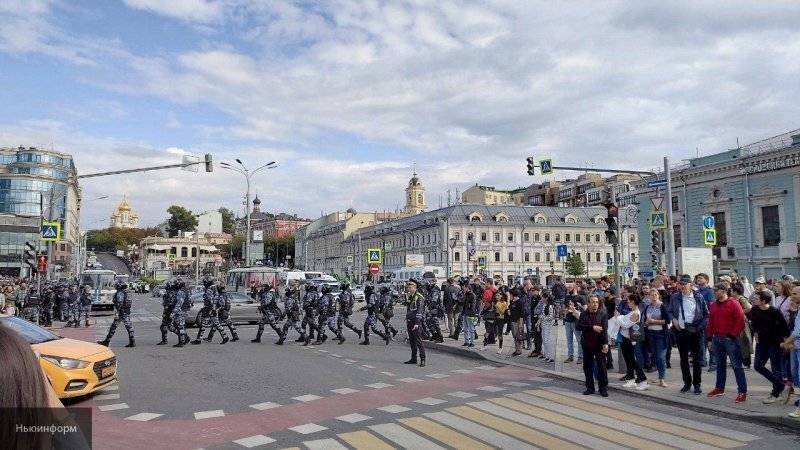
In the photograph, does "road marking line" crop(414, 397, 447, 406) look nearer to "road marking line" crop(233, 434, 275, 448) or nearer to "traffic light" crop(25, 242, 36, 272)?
"road marking line" crop(233, 434, 275, 448)

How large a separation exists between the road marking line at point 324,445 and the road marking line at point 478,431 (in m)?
1.73

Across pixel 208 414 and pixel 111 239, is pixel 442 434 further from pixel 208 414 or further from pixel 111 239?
pixel 111 239

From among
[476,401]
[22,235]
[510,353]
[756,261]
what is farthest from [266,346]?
[22,235]

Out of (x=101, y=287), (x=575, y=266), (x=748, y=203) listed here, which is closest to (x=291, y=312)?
(x=101, y=287)

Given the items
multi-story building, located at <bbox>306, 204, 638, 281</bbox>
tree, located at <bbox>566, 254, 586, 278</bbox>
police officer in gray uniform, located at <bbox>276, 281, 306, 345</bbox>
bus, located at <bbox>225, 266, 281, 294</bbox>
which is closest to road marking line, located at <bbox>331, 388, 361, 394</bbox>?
police officer in gray uniform, located at <bbox>276, 281, 306, 345</bbox>

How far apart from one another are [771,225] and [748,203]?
77.1 inches

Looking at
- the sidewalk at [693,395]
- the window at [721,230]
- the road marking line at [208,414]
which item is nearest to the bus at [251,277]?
the window at [721,230]

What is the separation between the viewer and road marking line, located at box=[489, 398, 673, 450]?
745 cm

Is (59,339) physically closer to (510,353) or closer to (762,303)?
(510,353)

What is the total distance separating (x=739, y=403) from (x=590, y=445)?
3.73m

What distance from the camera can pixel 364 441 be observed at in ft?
24.9

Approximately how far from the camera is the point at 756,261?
3884cm

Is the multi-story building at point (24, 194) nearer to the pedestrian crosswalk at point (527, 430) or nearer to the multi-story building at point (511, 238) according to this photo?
the multi-story building at point (511, 238)

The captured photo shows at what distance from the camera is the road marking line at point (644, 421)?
25.2 ft
